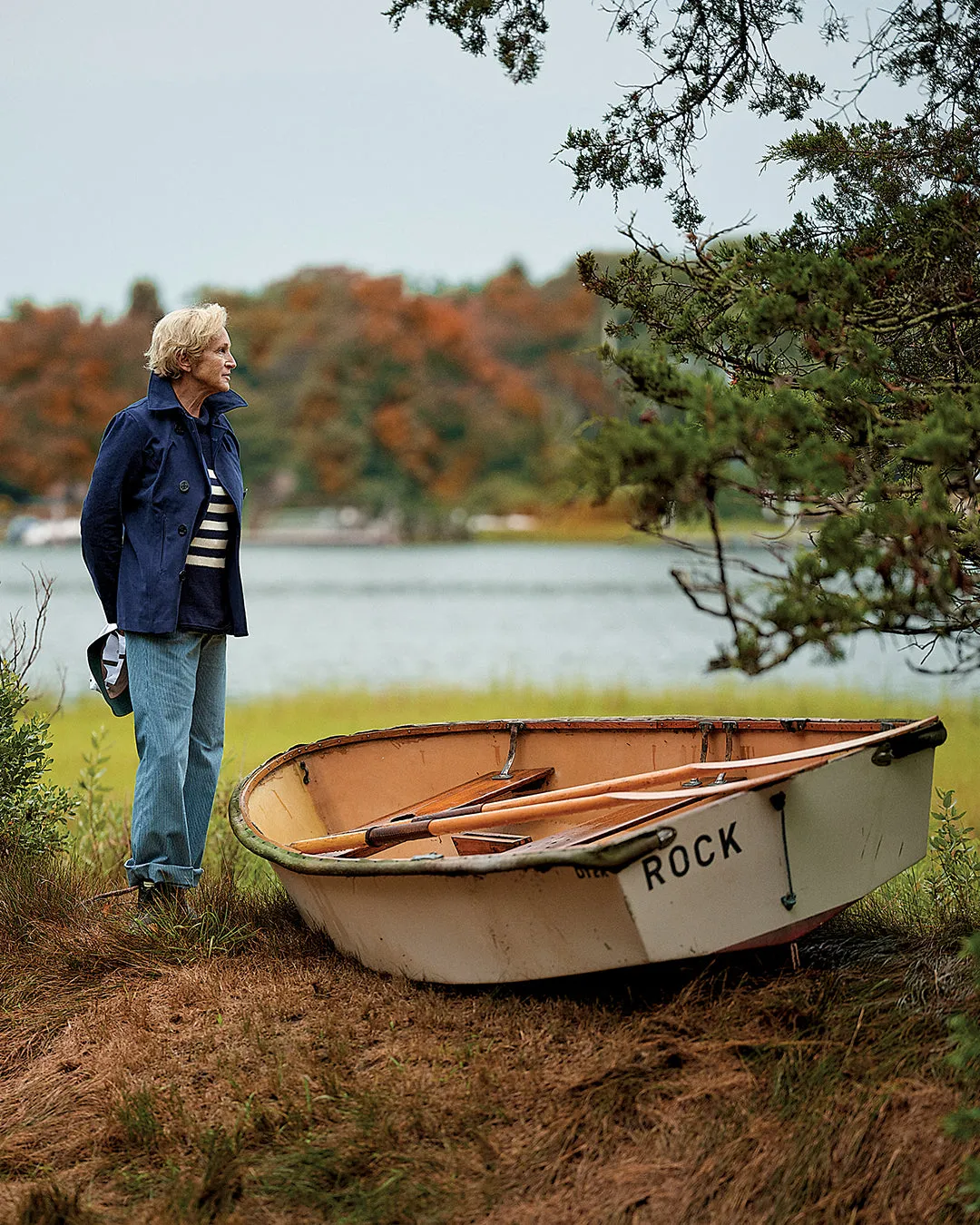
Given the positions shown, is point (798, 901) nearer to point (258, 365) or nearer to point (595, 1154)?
point (595, 1154)

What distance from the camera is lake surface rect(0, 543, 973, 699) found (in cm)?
1747

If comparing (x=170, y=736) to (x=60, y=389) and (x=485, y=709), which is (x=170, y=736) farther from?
A: (x=60, y=389)

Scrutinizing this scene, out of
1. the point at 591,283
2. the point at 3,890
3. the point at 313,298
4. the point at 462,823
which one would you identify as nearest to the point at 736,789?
the point at 462,823

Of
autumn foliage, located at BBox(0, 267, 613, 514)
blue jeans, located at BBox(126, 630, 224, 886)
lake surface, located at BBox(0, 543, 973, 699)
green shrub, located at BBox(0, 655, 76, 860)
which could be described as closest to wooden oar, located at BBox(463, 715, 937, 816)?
blue jeans, located at BBox(126, 630, 224, 886)

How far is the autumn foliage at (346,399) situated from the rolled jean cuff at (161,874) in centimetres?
3024

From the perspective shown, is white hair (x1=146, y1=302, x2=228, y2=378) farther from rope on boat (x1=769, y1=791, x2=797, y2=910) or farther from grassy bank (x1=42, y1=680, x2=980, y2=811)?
grassy bank (x1=42, y1=680, x2=980, y2=811)

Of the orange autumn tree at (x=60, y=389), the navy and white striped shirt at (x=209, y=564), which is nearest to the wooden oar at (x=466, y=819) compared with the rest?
the navy and white striped shirt at (x=209, y=564)

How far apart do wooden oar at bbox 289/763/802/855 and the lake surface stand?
403 centimetres

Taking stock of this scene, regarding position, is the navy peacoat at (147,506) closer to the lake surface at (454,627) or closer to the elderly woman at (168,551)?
the elderly woman at (168,551)

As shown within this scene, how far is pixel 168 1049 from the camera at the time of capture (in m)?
3.67

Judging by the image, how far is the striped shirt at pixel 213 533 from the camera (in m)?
4.44

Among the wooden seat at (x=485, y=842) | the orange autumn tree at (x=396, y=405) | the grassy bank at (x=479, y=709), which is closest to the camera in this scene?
the wooden seat at (x=485, y=842)

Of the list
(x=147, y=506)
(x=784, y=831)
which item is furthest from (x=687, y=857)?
(x=147, y=506)

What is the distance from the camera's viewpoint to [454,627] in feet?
86.0
